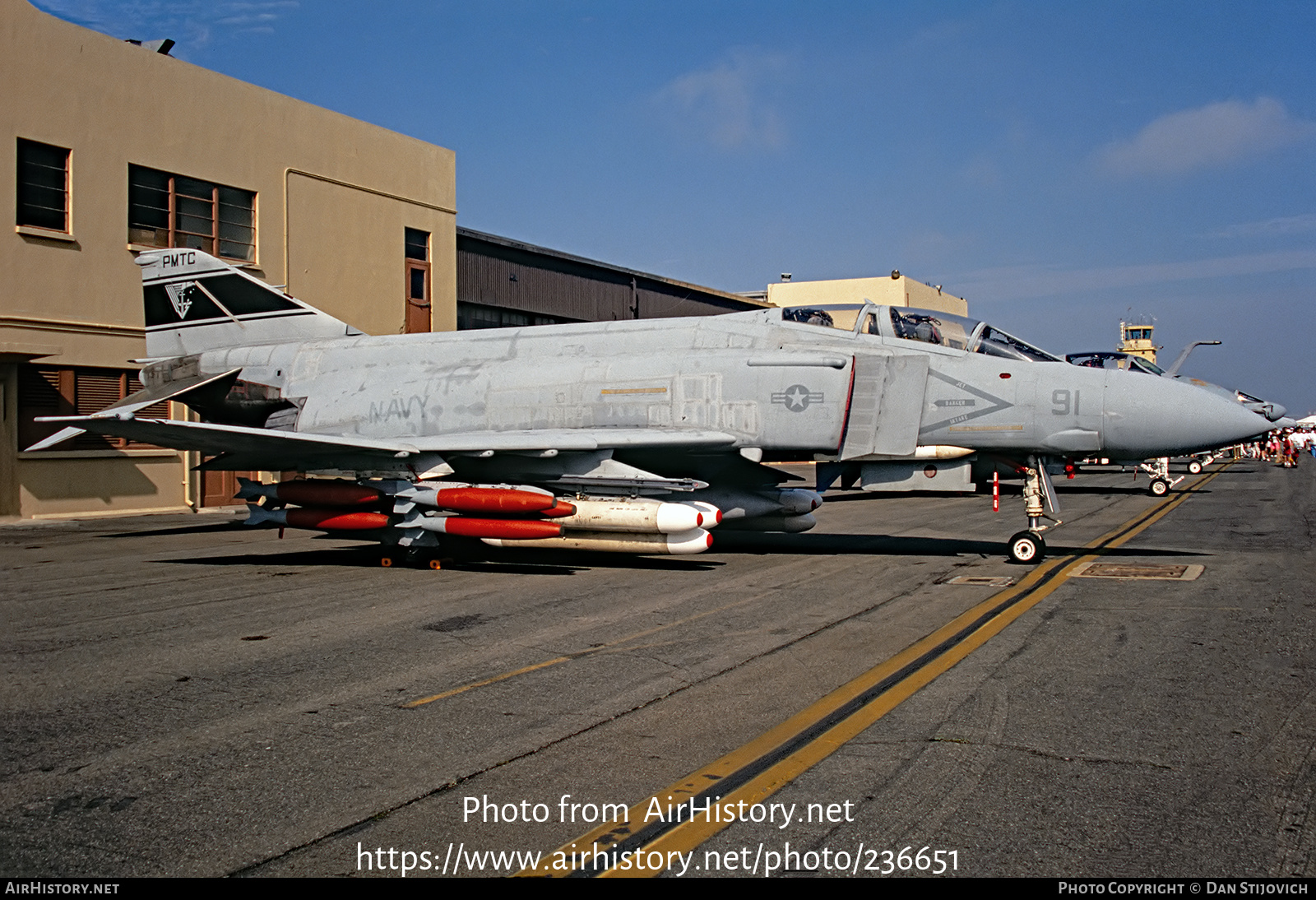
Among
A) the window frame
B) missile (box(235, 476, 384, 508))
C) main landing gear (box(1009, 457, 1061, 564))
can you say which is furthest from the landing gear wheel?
the window frame

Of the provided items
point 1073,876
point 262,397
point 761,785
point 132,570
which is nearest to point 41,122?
point 262,397

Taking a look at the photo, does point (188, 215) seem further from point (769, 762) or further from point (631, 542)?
point (769, 762)

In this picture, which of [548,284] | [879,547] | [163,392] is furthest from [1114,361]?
[548,284]

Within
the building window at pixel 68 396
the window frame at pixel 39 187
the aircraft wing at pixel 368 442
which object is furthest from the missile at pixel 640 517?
the window frame at pixel 39 187

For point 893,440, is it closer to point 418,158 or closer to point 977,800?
point 977,800

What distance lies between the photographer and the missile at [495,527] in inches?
443

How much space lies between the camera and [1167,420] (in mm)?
10859

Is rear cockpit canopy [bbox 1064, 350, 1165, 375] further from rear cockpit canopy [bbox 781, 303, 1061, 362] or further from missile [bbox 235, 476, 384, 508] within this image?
missile [bbox 235, 476, 384, 508]

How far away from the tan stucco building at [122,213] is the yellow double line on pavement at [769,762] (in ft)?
59.3

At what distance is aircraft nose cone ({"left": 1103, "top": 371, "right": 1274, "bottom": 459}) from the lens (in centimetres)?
1072

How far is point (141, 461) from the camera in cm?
2119

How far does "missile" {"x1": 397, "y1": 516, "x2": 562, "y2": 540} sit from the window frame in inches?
517

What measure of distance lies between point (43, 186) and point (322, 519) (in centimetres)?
1234
